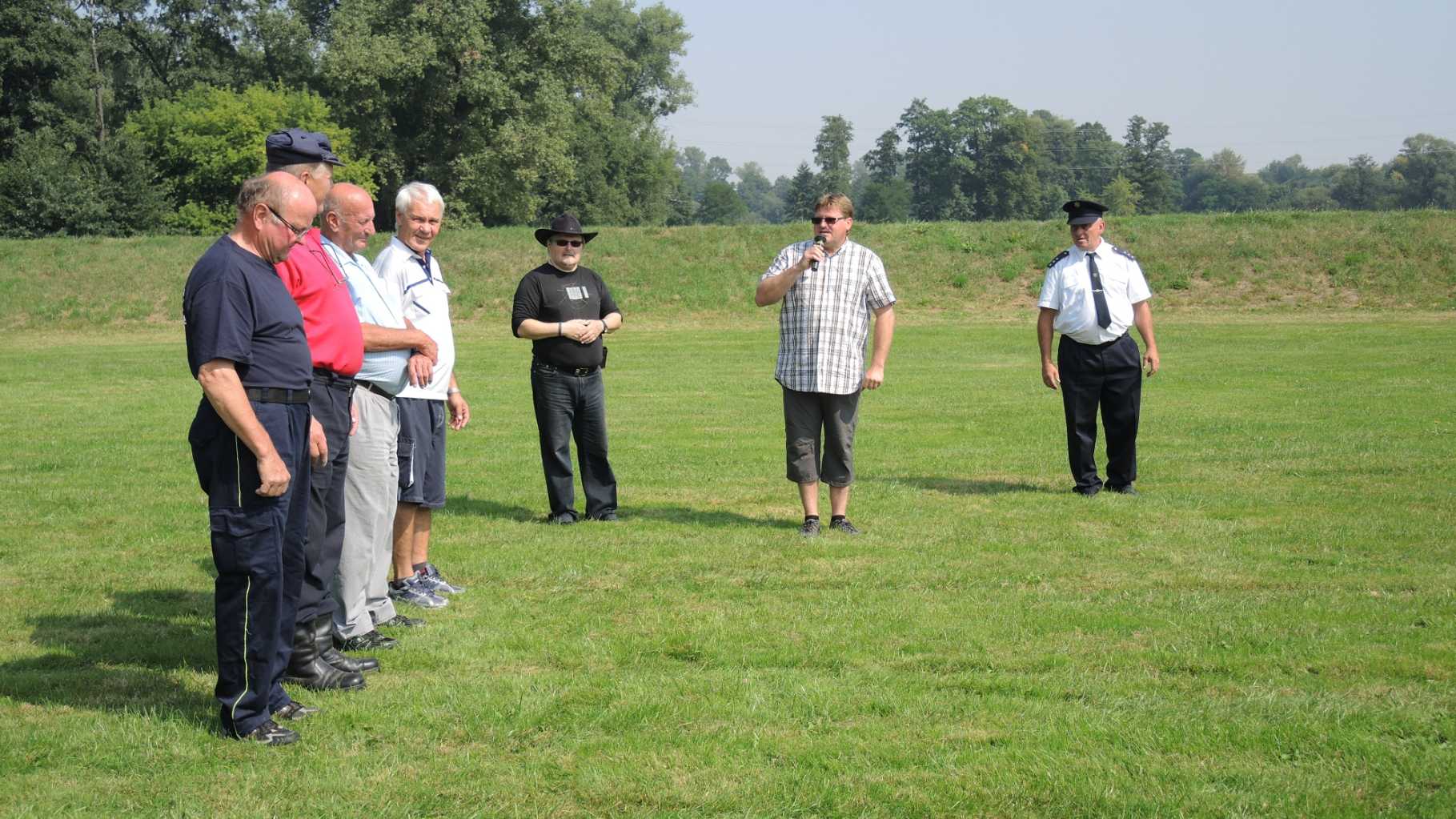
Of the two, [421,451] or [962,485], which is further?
[962,485]

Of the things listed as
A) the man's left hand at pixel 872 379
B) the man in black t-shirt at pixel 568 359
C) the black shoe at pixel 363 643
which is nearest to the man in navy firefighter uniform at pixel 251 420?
the black shoe at pixel 363 643

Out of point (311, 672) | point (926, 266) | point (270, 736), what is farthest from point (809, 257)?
point (926, 266)

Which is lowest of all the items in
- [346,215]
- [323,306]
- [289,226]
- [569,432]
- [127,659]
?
[127,659]

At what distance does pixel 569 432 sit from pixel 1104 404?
4.37 meters

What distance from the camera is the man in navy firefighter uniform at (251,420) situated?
4418 millimetres

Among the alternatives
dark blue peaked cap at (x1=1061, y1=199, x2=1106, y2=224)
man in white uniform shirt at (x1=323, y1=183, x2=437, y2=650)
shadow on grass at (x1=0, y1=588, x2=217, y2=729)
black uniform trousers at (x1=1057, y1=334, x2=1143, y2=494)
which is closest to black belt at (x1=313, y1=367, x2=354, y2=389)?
man in white uniform shirt at (x1=323, y1=183, x2=437, y2=650)

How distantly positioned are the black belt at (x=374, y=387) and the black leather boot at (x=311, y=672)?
1207 mm

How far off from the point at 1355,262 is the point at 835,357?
31645 mm

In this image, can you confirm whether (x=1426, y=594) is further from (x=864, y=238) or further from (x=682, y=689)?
(x=864, y=238)

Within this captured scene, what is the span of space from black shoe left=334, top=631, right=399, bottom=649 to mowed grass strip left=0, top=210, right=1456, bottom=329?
29028 millimetres

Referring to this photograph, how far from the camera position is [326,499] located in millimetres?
5547

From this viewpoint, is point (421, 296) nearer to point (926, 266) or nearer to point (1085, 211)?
point (1085, 211)

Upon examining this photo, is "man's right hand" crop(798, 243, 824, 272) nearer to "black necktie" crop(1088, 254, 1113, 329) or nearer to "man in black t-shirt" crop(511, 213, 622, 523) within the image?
"man in black t-shirt" crop(511, 213, 622, 523)

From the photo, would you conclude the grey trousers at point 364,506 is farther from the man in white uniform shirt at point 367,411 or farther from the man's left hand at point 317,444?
the man's left hand at point 317,444
